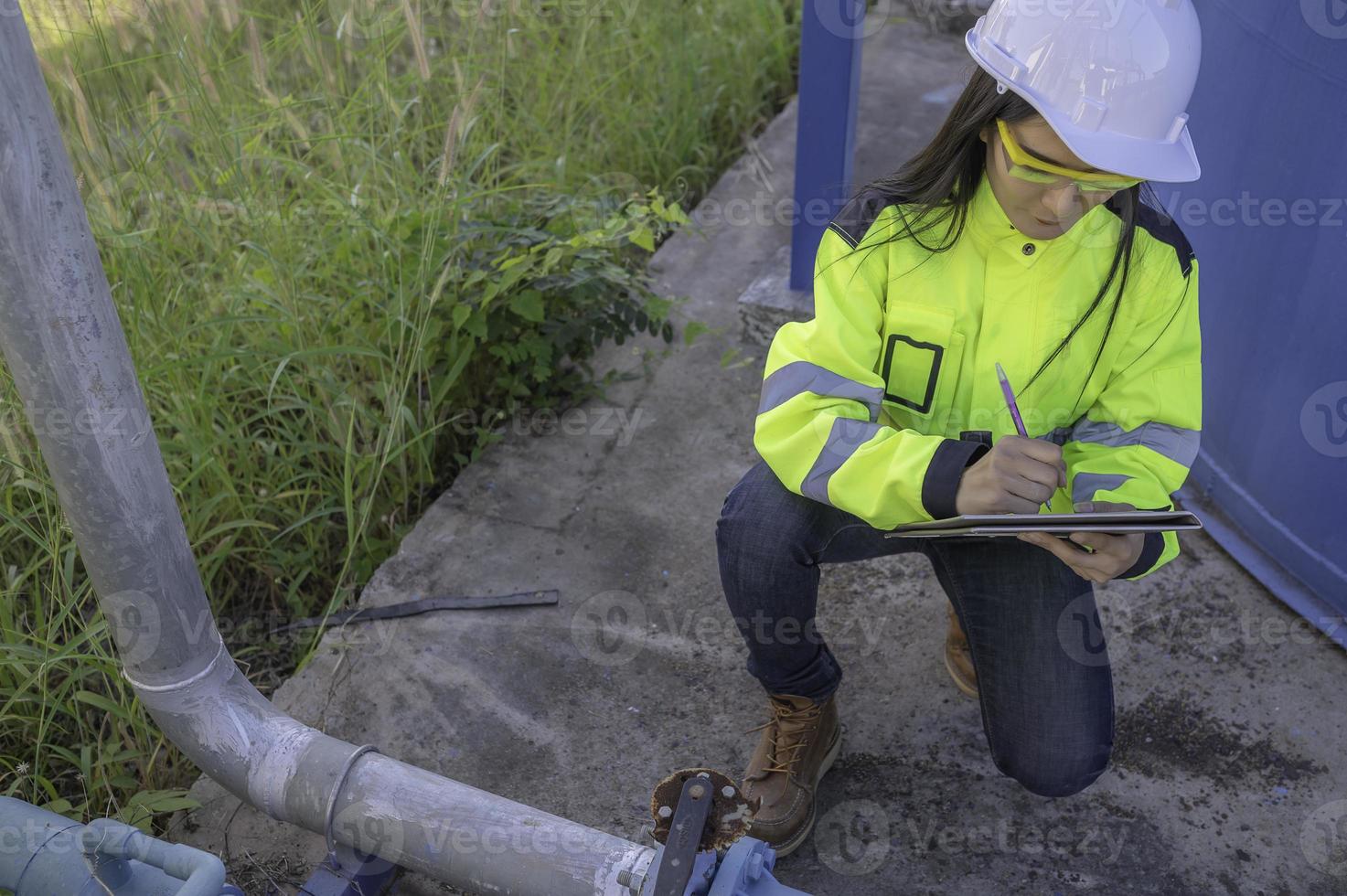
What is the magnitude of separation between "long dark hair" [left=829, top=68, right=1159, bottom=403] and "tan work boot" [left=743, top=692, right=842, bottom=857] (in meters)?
0.64

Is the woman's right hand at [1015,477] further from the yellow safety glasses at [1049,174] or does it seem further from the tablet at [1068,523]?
the yellow safety glasses at [1049,174]

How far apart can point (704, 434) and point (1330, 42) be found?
147 cm

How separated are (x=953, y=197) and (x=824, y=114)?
1.16 meters

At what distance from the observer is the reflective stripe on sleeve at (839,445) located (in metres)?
1.64

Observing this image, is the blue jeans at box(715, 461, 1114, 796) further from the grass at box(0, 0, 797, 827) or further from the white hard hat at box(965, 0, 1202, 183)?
the grass at box(0, 0, 797, 827)

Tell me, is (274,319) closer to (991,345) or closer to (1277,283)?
(991,345)

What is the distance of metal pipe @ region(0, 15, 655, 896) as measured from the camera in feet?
4.41

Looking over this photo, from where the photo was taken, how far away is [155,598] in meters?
1.64

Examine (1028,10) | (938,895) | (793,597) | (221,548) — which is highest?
(1028,10)

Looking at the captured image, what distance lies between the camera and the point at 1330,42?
196cm

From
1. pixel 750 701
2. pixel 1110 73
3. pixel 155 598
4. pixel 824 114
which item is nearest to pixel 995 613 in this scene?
pixel 750 701

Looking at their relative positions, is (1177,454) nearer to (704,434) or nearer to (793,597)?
(793,597)

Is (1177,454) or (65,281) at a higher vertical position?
(65,281)

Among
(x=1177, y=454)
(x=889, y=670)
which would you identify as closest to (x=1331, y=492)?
(x=1177, y=454)
